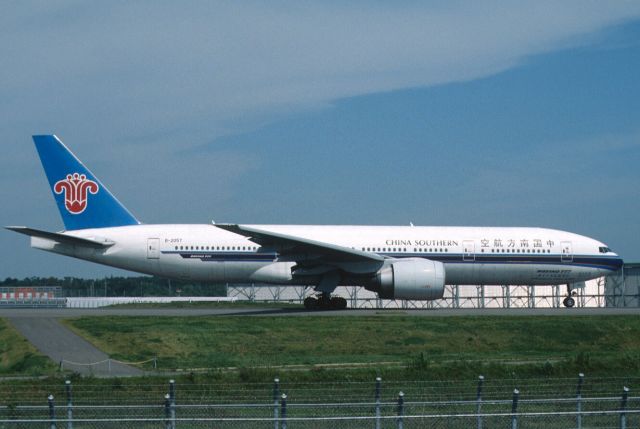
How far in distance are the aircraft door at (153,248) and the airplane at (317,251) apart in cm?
4

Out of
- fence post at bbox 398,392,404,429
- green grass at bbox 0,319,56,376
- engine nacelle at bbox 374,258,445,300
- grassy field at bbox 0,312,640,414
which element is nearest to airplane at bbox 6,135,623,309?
engine nacelle at bbox 374,258,445,300

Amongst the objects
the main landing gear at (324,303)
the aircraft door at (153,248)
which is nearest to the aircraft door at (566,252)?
the main landing gear at (324,303)

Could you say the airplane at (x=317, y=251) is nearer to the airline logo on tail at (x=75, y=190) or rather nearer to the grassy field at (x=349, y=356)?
the airline logo on tail at (x=75, y=190)

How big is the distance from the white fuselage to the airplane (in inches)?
1.6

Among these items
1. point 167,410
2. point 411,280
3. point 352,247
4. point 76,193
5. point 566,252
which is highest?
point 76,193

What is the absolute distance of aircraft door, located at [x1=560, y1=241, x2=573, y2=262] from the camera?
3744 cm

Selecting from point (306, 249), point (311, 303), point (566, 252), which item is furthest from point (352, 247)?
point (566, 252)

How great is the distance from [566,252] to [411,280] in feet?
28.0

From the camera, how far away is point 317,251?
3319cm

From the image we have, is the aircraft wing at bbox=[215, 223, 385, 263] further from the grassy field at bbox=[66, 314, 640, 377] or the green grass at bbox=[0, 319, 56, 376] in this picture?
the green grass at bbox=[0, 319, 56, 376]

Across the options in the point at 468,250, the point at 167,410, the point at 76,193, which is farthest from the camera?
the point at 76,193

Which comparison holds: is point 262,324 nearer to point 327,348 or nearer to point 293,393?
point 327,348

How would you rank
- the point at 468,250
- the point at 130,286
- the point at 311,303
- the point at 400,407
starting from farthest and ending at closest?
the point at 130,286 → the point at 468,250 → the point at 311,303 → the point at 400,407

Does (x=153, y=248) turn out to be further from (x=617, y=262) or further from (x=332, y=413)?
(x=332, y=413)
